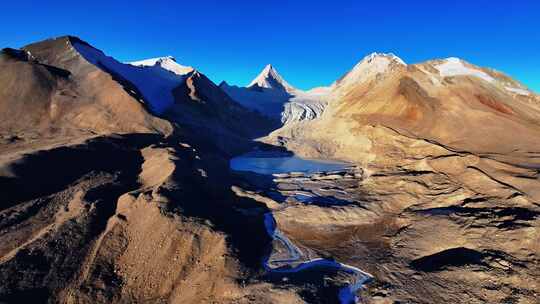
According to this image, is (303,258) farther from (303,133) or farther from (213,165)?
(303,133)

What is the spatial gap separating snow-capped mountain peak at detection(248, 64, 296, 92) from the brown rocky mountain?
49543 millimetres

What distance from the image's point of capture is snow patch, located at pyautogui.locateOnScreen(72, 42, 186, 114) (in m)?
38.5

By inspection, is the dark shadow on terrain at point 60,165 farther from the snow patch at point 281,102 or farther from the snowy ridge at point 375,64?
the snow patch at point 281,102

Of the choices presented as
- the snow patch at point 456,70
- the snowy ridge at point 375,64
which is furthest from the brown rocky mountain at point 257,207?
the snowy ridge at point 375,64

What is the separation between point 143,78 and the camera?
44594mm

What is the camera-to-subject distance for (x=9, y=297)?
1016 centimetres

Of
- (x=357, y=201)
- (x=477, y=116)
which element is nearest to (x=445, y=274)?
(x=357, y=201)

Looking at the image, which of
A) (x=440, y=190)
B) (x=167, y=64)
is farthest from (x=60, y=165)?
(x=167, y=64)

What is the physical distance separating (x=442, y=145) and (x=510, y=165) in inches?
248

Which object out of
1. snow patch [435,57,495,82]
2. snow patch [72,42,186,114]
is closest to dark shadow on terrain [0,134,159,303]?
snow patch [72,42,186,114]

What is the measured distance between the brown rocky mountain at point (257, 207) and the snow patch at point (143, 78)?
5.03 m

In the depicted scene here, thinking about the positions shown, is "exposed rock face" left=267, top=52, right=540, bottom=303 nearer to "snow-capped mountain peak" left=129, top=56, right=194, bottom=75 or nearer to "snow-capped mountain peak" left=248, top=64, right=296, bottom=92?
Result: "snow-capped mountain peak" left=129, top=56, right=194, bottom=75

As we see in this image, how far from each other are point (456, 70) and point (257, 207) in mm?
29310

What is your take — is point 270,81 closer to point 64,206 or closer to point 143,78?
point 143,78
